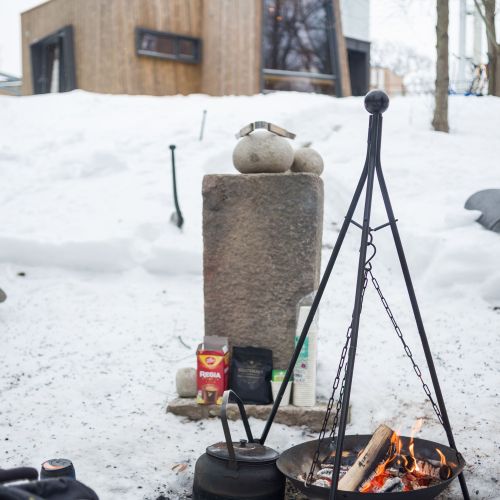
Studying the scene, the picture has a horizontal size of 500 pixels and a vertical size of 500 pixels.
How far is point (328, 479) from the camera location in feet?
9.40

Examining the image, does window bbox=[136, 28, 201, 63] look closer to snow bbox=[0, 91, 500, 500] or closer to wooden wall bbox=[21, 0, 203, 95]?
wooden wall bbox=[21, 0, 203, 95]

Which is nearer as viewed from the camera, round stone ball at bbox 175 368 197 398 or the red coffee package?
the red coffee package

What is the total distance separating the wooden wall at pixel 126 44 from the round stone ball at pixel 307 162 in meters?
9.63

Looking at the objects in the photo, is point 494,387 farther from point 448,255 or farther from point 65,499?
point 65,499

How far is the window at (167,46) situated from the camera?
13.2 metres

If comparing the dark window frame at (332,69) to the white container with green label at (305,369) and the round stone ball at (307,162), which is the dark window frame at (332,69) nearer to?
the round stone ball at (307,162)

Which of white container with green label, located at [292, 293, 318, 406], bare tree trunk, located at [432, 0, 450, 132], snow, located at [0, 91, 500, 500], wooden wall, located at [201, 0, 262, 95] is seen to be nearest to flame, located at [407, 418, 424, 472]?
snow, located at [0, 91, 500, 500]

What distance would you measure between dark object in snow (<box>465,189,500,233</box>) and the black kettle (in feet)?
13.1

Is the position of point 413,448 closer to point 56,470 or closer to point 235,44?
point 56,470

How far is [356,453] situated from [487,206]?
3.89 meters

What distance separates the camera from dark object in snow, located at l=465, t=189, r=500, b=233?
6.07 metres

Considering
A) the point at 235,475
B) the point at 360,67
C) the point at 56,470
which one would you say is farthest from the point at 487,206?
the point at 360,67

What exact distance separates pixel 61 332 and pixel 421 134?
224 inches

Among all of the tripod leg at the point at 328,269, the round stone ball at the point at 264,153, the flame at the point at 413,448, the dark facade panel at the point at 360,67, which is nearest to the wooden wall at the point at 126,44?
the dark facade panel at the point at 360,67
